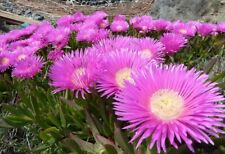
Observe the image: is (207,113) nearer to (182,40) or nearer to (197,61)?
(182,40)

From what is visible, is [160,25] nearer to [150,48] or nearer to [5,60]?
[5,60]

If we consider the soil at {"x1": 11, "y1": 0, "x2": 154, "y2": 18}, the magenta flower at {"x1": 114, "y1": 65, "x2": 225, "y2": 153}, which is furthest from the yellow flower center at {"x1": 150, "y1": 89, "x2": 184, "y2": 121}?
the soil at {"x1": 11, "y1": 0, "x2": 154, "y2": 18}

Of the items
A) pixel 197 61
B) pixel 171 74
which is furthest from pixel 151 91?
pixel 197 61

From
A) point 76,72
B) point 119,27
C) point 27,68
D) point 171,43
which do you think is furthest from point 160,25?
point 76,72

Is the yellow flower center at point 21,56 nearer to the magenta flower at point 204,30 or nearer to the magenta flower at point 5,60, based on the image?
the magenta flower at point 5,60

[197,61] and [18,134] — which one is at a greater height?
[197,61]

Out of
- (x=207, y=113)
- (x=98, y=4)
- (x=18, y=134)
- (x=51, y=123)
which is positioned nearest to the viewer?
(x=207, y=113)
